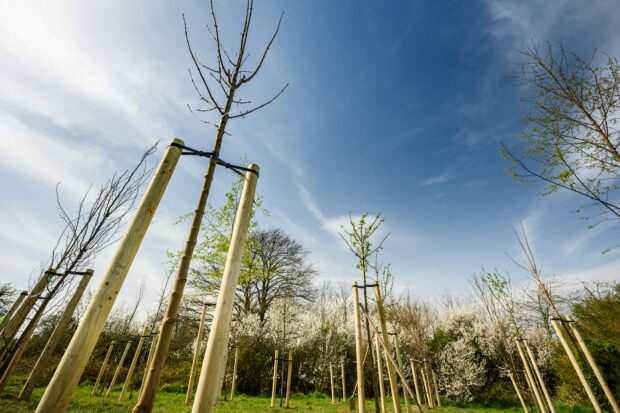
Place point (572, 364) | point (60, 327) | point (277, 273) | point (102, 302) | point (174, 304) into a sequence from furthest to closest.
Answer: point (277, 273)
point (572, 364)
point (60, 327)
point (174, 304)
point (102, 302)

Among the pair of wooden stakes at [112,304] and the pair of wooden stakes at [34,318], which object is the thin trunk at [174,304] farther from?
the pair of wooden stakes at [34,318]

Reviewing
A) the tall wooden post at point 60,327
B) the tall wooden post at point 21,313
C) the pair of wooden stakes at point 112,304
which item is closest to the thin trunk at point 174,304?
the pair of wooden stakes at point 112,304

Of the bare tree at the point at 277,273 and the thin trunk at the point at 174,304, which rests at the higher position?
the bare tree at the point at 277,273

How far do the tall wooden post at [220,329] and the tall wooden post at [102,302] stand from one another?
0.42m

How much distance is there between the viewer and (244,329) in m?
16.3

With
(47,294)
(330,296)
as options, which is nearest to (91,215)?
(47,294)

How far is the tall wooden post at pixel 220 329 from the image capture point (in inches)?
65.0

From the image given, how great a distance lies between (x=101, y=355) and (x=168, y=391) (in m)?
6.80

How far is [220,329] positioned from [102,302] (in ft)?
2.47

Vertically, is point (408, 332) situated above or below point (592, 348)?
above

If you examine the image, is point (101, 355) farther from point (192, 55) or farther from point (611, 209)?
point (611, 209)

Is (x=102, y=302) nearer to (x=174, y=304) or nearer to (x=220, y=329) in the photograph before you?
(x=174, y=304)

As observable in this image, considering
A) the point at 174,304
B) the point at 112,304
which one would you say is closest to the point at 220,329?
the point at 174,304

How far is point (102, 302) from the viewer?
1.65m
